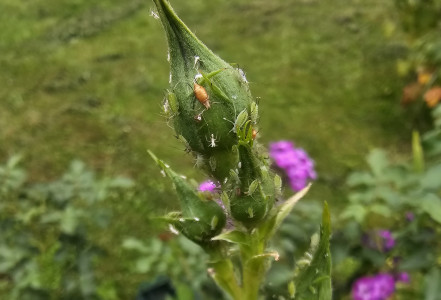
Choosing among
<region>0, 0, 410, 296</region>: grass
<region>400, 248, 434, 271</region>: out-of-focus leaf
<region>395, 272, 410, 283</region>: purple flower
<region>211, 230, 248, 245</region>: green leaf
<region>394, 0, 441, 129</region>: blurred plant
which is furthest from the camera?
<region>0, 0, 410, 296</region>: grass

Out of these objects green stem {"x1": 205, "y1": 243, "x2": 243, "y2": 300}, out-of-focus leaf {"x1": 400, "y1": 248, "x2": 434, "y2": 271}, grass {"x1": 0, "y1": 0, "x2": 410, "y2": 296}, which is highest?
green stem {"x1": 205, "y1": 243, "x2": 243, "y2": 300}

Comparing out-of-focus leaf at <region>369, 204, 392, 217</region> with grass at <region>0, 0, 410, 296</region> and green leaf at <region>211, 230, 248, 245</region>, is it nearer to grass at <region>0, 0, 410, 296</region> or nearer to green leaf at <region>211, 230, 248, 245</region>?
green leaf at <region>211, 230, 248, 245</region>

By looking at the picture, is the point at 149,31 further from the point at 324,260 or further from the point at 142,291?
the point at 324,260

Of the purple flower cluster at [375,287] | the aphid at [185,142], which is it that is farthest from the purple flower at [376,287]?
the aphid at [185,142]

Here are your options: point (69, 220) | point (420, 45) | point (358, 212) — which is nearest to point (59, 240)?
point (69, 220)

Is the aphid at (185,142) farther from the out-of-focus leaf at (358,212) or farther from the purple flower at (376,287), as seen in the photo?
the purple flower at (376,287)

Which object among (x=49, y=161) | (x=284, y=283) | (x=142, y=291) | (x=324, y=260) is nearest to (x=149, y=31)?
(x=49, y=161)

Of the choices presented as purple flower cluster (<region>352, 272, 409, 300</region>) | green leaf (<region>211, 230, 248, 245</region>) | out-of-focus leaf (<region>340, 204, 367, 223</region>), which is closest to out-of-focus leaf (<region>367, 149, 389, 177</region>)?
out-of-focus leaf (<region>340, 204, 367, 223</region>)

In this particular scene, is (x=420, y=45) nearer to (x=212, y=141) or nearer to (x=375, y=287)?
(x=375, y=287)
